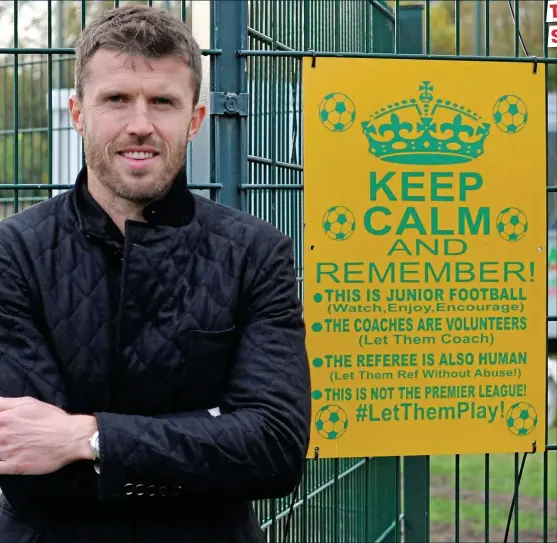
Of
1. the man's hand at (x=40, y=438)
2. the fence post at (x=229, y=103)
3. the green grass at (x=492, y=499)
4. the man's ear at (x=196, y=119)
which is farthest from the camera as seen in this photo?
the green grass at (x=492, y=499)

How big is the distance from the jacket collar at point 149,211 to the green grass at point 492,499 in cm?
373

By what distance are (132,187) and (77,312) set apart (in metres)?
0.29

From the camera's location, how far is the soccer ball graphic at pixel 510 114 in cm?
342

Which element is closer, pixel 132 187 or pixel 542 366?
pixel 132 187

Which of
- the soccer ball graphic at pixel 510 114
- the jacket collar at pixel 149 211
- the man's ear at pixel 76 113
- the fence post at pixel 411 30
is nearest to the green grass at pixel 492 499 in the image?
the fence post at pixel 411 30

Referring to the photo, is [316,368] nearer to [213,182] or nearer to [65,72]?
[213,182]

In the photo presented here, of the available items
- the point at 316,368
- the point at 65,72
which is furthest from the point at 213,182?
the point at 65,72

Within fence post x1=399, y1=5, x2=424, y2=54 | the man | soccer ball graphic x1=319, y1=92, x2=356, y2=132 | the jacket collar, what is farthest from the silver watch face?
fence post x1=399, y1=5, x2=424, y2=54

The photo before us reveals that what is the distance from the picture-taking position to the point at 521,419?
3455 mm

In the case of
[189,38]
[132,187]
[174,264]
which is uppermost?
[189,38]

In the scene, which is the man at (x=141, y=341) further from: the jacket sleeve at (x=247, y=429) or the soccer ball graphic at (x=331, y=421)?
the soccer ball graphic at (x=331, y=421)

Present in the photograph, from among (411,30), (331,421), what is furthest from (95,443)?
(411,30)

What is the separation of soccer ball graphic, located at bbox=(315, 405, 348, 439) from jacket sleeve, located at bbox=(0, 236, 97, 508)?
124 cm

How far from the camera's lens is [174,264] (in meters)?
2.36
